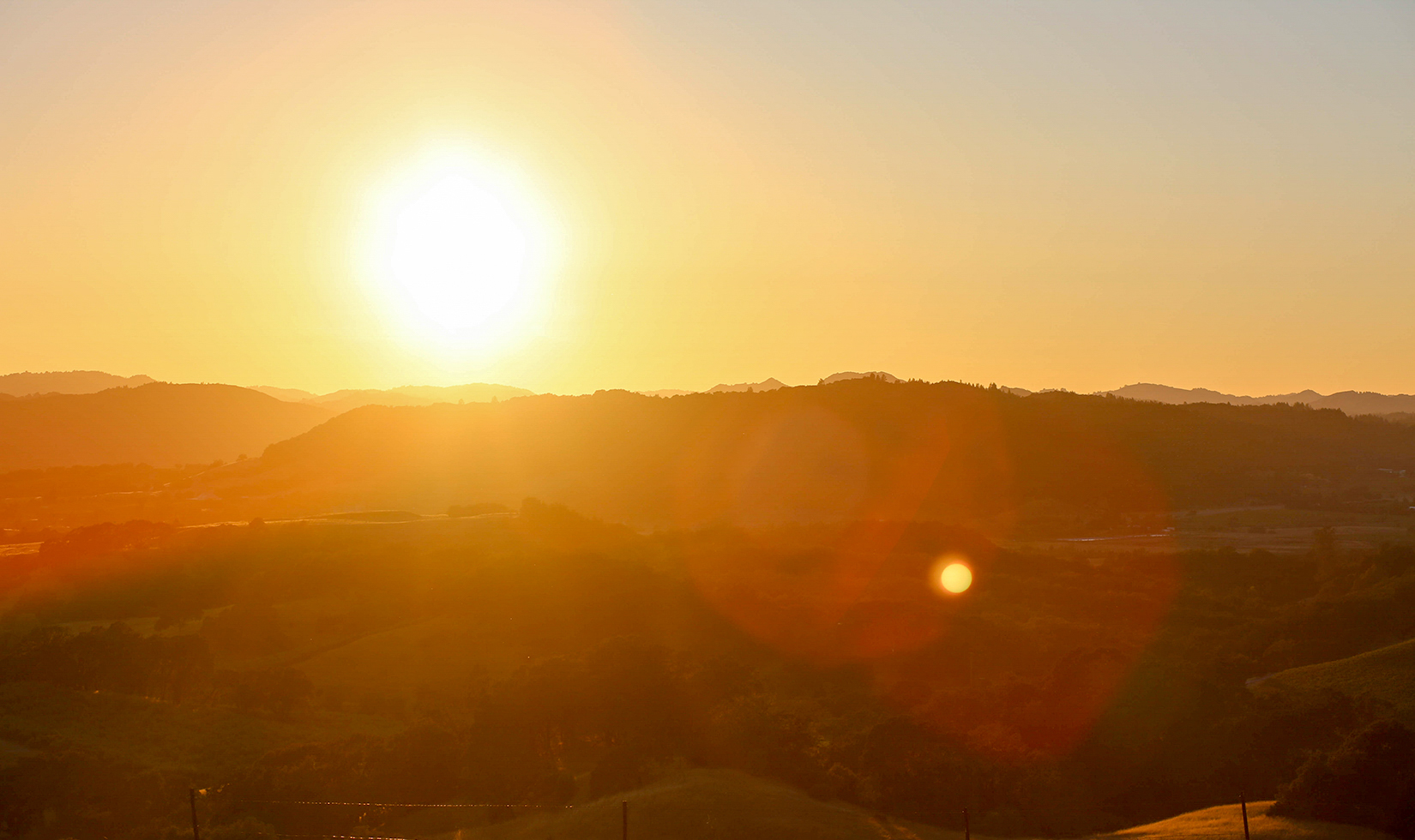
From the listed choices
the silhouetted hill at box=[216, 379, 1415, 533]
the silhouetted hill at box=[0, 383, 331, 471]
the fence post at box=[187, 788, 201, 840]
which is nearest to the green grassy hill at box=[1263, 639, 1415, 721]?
the fence post at box=[187, 788, 201, 840]

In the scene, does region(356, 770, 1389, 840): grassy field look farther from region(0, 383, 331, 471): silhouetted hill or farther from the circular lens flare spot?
region(0, 383, 331, 471): silhouetted hill

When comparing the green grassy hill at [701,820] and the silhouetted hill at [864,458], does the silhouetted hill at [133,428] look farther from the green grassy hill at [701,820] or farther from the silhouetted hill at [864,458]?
the green grassy hill at [701,820]

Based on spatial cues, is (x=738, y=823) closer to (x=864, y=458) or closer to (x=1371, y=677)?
(x=1371, y=677)

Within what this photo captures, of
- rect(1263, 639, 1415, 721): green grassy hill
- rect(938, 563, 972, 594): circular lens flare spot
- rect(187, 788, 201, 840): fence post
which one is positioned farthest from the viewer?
rect(938, 563, 972, 594): circular lens flare spot

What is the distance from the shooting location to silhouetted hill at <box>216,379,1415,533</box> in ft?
268

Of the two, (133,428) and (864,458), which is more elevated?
(133,428)

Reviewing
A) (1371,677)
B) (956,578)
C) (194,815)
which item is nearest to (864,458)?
(956,578)

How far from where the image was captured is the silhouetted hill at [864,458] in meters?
81.7

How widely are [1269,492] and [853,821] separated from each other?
2944 inches

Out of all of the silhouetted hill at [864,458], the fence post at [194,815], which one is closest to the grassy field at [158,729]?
the fence post at [194,815]

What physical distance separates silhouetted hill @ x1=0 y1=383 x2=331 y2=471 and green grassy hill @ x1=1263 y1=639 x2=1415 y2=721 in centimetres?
13924

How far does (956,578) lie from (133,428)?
14666 centimetres

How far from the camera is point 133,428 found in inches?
6240

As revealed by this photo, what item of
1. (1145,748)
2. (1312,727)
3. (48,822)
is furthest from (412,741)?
(1312,727)
